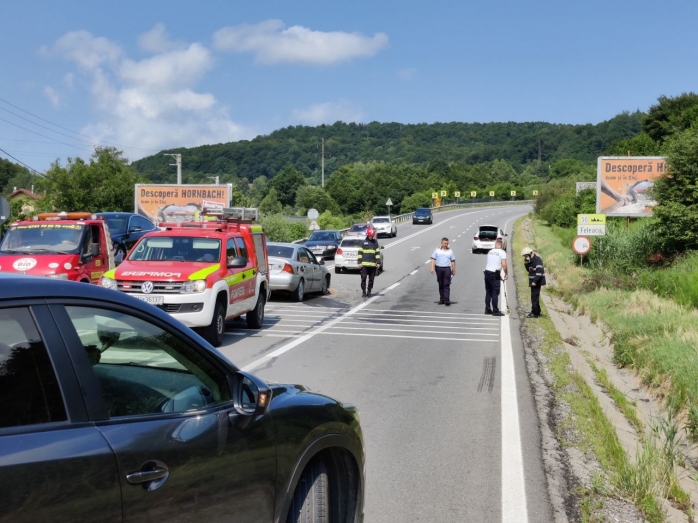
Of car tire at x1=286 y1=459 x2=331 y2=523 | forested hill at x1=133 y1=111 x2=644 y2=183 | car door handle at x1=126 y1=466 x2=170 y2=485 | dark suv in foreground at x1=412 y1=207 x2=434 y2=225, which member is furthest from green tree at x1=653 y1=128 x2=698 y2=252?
forested hill at x1=133 y1=111 x2=644 y2=183

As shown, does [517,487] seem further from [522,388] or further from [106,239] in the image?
[106,239]

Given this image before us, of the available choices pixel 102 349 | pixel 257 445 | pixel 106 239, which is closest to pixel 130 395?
pixel 102 349

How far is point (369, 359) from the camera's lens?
12.2 m

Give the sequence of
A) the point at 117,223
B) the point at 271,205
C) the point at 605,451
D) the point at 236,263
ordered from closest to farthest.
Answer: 1. the point at 605,451
2. the point at 236,263
3. the point at 117,223
4. the point at 271,205

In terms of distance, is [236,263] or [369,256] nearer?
[236,263]

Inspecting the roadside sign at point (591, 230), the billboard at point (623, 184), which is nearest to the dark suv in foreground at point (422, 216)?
the billboard at point (623, 184)

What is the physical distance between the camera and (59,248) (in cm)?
1577

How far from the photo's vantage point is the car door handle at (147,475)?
9.23ft

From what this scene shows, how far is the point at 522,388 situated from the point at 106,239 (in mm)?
10098

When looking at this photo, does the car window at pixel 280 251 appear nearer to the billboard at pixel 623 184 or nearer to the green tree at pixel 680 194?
the green tree at pixel 680 194

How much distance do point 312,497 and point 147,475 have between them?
52.5 inches

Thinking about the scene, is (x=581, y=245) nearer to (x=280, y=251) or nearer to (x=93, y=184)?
(x=280, y=251)

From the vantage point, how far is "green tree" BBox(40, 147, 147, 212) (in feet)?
185

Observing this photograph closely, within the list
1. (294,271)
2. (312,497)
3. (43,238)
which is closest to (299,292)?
(294,271)
